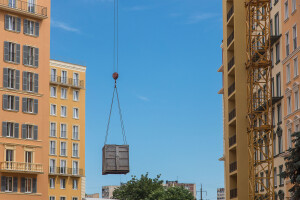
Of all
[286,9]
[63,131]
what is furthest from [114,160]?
[63,131]

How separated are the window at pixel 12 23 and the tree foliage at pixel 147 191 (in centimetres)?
4788

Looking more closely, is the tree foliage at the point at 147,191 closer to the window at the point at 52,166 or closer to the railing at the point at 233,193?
the window at the point at 52,166

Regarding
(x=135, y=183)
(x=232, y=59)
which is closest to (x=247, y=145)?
(x=232, y=59)

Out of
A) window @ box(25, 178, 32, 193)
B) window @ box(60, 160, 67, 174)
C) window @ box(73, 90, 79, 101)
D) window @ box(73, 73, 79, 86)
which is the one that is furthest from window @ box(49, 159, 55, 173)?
window @ box(25, 178, 32, 193)

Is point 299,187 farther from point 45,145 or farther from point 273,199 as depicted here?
point 45,145

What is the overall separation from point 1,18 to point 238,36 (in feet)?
102

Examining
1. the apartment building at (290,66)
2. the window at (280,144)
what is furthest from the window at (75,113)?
the apartment building at (290,66)

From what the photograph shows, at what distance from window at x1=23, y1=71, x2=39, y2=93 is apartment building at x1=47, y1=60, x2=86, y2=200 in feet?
123

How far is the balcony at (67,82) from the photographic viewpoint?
129500 millimetres

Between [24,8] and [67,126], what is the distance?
139 ft

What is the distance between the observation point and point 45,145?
89812mm

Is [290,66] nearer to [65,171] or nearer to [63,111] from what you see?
[65,171]

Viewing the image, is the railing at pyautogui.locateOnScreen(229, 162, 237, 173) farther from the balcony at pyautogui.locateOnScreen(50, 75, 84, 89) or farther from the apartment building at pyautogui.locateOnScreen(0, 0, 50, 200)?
the balcony at pyautogui.locateOnScreen(50, 75, 84, 89)

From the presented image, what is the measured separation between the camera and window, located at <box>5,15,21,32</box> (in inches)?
3509
